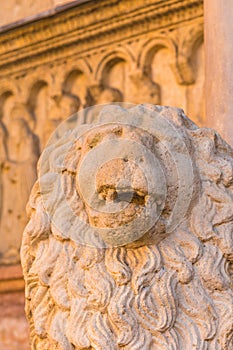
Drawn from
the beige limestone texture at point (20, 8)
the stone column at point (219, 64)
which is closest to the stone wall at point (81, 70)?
the beige limestone texture at point (20, 8)

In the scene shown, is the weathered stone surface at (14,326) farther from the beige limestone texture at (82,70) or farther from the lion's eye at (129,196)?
the lion's eye at (129,196)

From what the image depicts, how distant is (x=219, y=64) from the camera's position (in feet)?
12.0

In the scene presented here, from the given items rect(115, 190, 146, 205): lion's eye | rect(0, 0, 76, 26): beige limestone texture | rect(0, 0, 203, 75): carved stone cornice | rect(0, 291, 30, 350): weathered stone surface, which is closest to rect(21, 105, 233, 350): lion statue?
rect(115, 190, 146, 205): lion's eye

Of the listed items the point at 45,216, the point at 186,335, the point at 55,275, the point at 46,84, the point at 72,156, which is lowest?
the point at 186,335

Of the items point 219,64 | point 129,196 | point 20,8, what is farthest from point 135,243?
point 20,8

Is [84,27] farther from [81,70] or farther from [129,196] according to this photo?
[129,196]

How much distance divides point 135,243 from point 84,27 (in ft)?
10.3

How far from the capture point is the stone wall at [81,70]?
5.03m

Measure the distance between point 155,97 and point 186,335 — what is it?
2.90m

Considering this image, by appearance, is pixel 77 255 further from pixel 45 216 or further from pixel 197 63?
pixel 197 63

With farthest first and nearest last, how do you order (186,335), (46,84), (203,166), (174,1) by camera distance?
(46,84)
(174,1)
(203,166)
(186,335)

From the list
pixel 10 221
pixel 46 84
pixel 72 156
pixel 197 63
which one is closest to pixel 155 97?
pixel 197 63

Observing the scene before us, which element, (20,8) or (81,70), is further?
(20,8)

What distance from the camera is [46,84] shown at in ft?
19.4
